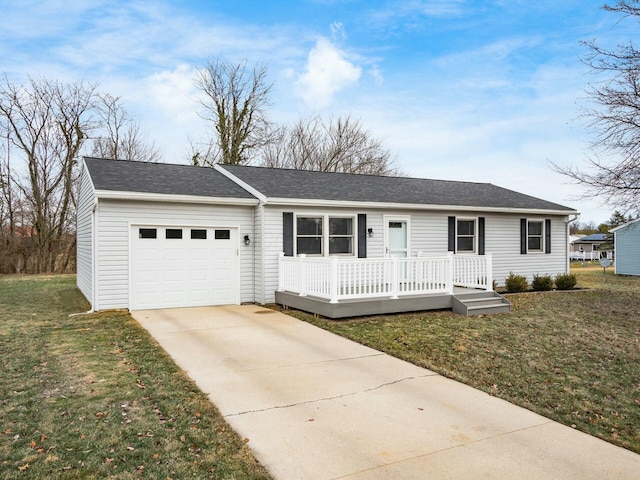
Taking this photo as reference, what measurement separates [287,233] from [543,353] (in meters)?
6.28

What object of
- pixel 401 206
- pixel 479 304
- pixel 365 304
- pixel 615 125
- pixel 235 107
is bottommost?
pixel 479 304

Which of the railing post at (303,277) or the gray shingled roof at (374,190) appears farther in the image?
the gray shingled roof at (374,190)

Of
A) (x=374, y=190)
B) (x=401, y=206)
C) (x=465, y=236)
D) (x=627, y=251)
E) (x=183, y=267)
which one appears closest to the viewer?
(x=183, y=267)

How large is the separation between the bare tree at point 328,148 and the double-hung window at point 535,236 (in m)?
14.1

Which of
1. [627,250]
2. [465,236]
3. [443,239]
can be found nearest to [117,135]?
[443,239]

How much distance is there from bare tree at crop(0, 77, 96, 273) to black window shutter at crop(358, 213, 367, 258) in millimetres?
19098

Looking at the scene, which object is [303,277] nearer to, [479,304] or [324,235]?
[324,235]

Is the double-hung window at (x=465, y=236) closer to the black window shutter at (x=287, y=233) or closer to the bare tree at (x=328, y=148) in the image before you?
the black window shutter at (x=287, y=233)

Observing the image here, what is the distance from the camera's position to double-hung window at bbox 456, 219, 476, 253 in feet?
44.7

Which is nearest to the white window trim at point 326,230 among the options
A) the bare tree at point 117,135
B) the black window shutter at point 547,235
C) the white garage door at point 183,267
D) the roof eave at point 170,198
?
the roof eave at point 170,198

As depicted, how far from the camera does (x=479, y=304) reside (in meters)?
9.98

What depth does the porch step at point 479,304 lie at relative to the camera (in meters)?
9.71

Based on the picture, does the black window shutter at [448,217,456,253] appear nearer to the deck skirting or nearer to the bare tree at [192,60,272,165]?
the deck skirting

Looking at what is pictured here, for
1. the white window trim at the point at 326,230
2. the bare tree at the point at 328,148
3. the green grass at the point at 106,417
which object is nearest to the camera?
the green grass at the point at 106,417
